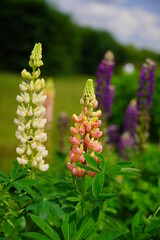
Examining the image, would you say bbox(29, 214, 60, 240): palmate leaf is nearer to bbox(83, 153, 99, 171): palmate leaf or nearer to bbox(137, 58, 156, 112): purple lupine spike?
bbox(83, 153, 99, 171): palmate leaf

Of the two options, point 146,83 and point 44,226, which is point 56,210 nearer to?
point 44,226

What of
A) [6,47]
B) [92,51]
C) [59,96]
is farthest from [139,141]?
[92,51]

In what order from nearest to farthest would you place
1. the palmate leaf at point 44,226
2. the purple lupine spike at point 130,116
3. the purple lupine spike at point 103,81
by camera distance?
1. the palmate leaf at point 44,226
2. the purple lupine spike at point 103,81
3. the purple lupine spike at point 130,116

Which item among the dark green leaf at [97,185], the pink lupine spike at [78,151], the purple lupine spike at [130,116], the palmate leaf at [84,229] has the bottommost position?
the palmate leaf at [84,229]

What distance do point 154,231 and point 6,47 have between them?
2162 centimetres

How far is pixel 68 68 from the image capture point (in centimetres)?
2594

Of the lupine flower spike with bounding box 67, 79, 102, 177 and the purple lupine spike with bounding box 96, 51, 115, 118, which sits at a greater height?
the purple lupine spike with bounding box 96, 51, 115, 118

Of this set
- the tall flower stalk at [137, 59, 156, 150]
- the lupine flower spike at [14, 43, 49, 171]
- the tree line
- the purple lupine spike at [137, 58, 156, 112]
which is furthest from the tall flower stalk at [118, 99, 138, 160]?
the tree line

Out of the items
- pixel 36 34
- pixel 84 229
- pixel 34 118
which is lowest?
pixel 84 229

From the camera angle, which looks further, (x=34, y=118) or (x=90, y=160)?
(x=34, y=118)

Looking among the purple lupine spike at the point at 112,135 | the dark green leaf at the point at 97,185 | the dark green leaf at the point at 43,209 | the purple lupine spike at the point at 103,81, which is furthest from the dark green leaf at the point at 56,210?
the purple lupine spike at the point at 112,135

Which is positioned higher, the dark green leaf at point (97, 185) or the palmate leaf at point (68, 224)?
the dark green leaf at point (97, 185)

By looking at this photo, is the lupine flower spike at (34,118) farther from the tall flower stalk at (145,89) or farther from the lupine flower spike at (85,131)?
the tall flower stalk at (145,89)

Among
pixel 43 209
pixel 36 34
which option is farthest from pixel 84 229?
pixel 36 34
